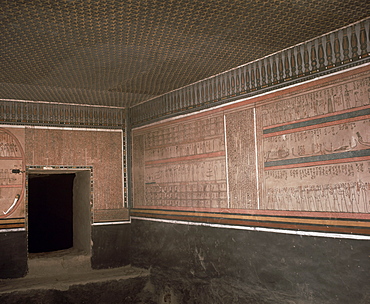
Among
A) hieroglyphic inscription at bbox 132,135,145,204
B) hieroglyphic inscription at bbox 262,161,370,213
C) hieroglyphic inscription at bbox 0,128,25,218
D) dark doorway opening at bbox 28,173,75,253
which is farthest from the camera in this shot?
A: dark doorway opening at bbox 28,173,75,253

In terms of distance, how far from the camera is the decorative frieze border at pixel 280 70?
3.34 meters

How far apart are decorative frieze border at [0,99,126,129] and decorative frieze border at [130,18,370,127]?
0.97 metres

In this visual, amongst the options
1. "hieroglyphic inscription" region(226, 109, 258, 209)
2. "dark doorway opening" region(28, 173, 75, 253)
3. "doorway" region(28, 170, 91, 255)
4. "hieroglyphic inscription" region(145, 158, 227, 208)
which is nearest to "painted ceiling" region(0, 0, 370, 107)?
"hieroglyphic inscription" region(226, 109, 258, 209)

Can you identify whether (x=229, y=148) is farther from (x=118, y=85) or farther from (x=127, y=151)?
(x=127, y=151)

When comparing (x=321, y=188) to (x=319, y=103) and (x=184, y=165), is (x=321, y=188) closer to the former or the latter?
(x=319, y=103)

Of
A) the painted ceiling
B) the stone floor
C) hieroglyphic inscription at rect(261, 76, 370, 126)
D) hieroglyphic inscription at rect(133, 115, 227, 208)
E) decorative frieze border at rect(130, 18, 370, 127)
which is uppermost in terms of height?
the painted ceiling

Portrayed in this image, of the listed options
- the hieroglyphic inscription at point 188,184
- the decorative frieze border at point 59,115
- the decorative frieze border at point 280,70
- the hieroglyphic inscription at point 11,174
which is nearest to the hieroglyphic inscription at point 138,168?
the hieroglyphic inscription at point 188,184

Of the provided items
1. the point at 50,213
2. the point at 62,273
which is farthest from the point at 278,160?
the point at 50,213

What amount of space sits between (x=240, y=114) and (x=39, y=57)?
2089mm

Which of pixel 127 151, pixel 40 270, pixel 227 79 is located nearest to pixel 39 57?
pixel 227 79

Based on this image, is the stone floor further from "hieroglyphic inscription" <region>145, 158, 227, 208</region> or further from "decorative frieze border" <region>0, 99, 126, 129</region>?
"decorative frieze border" <region>0, 99, 126, 129</region>

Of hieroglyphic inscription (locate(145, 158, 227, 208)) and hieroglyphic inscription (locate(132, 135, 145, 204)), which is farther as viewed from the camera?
hieroglyphic inscription (locate(132, 135, 145, 204))

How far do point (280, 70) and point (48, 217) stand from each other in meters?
5.34

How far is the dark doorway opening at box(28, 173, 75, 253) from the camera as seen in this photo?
739 cm
